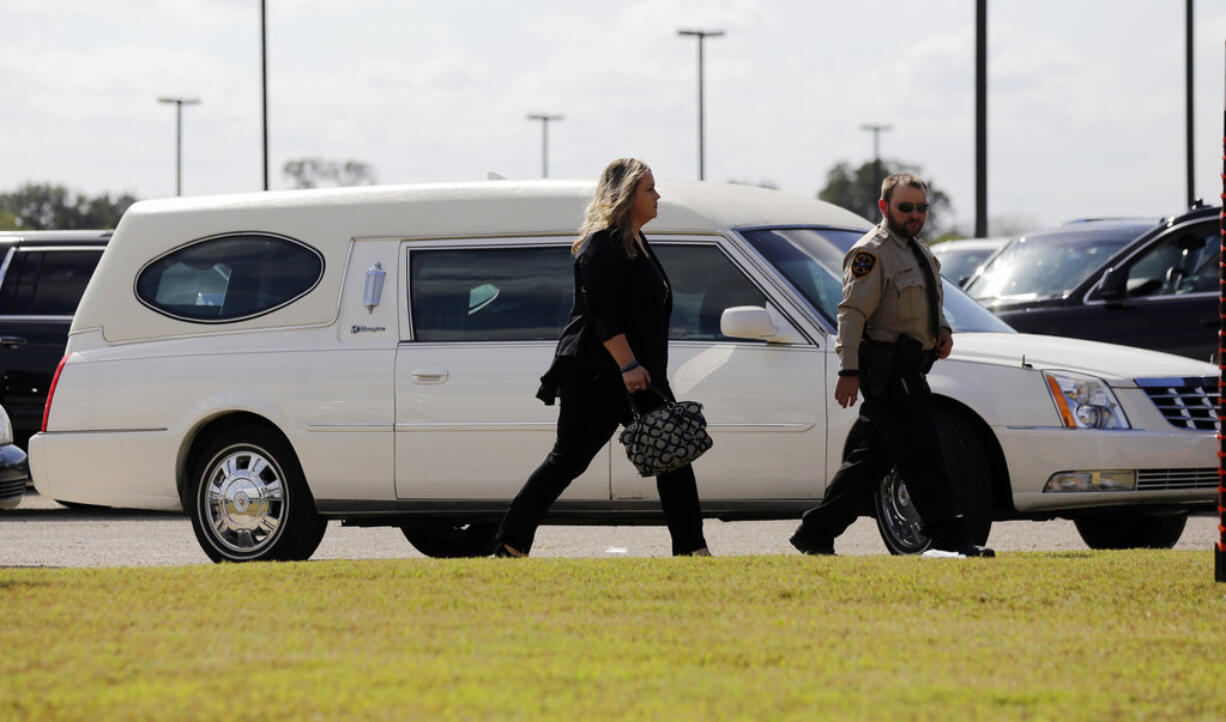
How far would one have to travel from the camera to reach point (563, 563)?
7.70m

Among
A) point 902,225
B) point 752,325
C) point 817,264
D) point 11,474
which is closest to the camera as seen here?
point 902,225

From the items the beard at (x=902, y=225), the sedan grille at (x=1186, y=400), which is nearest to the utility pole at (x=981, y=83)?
the sedan grille at (x=1186, y=400)

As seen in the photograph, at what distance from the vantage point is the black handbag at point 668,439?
771cm

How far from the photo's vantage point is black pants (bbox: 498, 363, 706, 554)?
26.5 ft

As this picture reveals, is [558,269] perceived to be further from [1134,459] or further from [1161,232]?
[1161,232]

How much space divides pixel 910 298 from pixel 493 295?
6.79 feet

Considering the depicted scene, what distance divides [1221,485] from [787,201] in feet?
9.87

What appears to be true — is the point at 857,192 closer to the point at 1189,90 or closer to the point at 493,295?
the point at 1189,90

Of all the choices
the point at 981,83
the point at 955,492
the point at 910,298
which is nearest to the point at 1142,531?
the point at 955,492

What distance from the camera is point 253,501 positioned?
934 centimetres

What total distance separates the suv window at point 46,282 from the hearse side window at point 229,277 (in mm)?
5355

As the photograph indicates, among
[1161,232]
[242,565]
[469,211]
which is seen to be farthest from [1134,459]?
[1161,232]

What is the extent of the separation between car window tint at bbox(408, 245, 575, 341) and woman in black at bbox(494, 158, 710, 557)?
1021 millimetres

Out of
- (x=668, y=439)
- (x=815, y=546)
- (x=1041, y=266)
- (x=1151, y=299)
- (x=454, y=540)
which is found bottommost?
(x=454, y=540)
